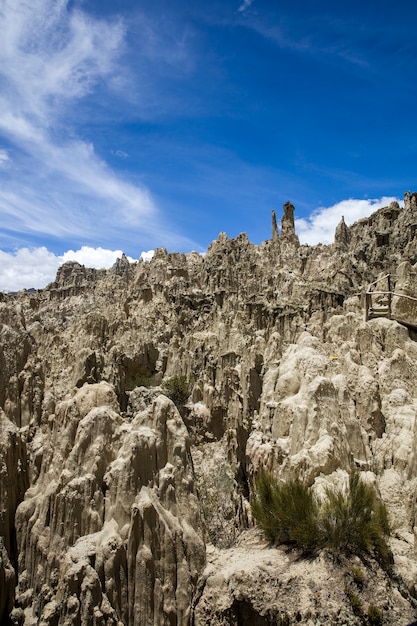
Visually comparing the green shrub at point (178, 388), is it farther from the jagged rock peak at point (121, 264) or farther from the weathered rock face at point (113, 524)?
the jagged rock peak at point (121, 264)

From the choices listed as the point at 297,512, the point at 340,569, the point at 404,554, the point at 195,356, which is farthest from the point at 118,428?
the point at 195,356

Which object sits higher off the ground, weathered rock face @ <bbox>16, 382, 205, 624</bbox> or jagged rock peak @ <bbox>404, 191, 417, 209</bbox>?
jagged rock peak @ <bbox>404, 191, 417, 209</bbox>

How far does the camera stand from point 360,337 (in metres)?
19.1

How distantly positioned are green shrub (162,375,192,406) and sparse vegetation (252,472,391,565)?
19.5 metres

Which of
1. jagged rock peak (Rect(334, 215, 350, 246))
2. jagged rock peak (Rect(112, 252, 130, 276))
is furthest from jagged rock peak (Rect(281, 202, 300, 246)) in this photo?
jagged rock peak (Rect(112, 252, 130, 276))

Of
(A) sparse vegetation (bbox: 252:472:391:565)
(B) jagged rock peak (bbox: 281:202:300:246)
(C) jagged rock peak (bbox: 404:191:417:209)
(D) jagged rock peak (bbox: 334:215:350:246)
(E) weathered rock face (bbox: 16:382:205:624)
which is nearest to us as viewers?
(E) weathered rock face (bbox: 16:382:205:624)

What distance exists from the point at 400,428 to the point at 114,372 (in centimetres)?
2105

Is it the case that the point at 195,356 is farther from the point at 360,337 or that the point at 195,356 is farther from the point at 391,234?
the point at 391,234

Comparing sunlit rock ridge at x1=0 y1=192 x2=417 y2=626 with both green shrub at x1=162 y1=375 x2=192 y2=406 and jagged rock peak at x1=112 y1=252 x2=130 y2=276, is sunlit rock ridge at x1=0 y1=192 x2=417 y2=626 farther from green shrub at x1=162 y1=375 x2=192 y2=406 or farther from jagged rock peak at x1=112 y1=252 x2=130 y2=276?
jagged rock peak at x1=112 y1=252 x2=130 y2=276

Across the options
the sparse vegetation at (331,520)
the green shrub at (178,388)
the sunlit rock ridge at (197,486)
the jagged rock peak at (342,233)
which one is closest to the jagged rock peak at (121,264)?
the jagged rock peak at (342,233)

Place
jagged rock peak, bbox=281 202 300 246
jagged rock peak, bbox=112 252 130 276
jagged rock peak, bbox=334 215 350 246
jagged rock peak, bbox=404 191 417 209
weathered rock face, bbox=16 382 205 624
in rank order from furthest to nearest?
1. jagged rock peak, bbox=112 252 130 276
2. jagged rock peak, bbox=281 202 300 246
3. jagged rock peak, bbox=334 215 350 246
4. jagged rock peak, bbox=404 191 417 209
5. weathered rock face, bbox=16 382 205 624

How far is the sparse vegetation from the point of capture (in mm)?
8828

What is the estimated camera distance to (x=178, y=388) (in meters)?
31.7

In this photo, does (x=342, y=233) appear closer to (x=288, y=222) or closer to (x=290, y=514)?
(x=288, y=222)
